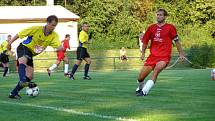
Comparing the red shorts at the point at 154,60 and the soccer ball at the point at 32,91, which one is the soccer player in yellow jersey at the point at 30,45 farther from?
the red shorts at the point at 154,60

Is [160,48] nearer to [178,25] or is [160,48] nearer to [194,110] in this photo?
[194,110]

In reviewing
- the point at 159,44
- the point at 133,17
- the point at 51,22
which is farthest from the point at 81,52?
the point at 133,17

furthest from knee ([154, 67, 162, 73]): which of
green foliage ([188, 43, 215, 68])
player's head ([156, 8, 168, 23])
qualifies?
green foliage ([188, 43, 215, 68])

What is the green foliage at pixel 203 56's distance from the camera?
38.3 meters

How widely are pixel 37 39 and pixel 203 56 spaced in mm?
26968

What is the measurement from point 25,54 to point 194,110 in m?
4.33

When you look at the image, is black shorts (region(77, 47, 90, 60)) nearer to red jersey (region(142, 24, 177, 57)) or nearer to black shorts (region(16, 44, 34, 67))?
red jersey (region(142, 24, 177, 57))

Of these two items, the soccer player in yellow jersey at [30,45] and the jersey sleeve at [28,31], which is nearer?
the jersey sleeve at [28,31]

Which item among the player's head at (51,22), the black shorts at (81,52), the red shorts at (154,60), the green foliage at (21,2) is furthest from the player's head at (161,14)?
the green foliage at (21,2)

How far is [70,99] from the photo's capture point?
1255cm

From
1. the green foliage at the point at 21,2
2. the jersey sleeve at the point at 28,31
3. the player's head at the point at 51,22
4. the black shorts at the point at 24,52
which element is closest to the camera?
the player's head at the point at 51,22

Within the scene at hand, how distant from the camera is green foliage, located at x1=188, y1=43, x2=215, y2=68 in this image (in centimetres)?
3834

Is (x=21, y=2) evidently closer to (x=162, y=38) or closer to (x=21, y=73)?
(x=162, y=38)

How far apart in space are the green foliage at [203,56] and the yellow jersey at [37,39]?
2628cm
